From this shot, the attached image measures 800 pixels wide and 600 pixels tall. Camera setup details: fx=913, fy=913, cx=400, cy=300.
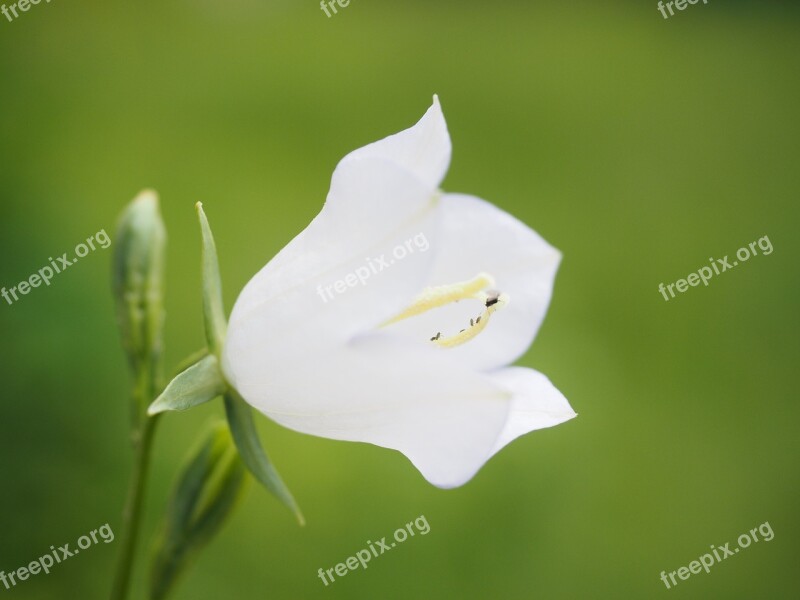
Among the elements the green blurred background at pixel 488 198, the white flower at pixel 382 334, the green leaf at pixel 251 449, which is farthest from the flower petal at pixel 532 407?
the green blurred background at pixel 488 198

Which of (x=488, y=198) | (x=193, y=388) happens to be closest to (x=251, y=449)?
(x=193, y=388)

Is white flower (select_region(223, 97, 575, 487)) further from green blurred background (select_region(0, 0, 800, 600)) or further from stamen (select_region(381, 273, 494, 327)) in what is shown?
green blurred background (select_region(0, 0, 800, 600))

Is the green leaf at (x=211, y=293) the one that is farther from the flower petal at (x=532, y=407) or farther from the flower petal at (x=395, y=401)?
the flower petal at (x=532, y=407)

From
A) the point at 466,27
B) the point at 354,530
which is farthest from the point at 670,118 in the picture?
the point at 354,530

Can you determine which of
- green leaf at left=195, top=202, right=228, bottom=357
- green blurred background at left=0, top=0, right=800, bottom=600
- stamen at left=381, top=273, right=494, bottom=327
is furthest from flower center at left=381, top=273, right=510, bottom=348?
green blurred background at left=0, top=0, right=800, bottom=600

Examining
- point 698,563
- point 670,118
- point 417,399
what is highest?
point 670,118

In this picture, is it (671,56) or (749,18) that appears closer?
(671,56)

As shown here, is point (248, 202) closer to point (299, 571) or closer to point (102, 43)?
point (102, 43)

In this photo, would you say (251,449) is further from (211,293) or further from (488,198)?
(488,198)
